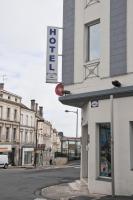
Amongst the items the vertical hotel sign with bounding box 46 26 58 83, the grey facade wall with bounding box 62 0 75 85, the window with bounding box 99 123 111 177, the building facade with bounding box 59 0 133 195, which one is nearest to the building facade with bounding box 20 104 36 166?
the grey facade wall with bounding box 62 0 75 85

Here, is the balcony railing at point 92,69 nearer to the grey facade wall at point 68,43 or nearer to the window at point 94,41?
the window at point 94,41

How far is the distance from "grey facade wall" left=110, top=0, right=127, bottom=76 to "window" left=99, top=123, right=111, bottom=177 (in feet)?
7.39

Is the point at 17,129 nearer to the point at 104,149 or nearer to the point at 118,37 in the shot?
the point at 104,149

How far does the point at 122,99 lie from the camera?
52.2 feet

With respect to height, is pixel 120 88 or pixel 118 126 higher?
pixel 120 88

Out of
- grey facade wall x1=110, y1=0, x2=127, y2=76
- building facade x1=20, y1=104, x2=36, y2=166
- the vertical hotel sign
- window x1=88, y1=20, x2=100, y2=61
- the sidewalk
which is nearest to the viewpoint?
the sidewalk

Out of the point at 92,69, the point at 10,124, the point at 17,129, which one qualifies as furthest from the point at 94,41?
the point at 17,129

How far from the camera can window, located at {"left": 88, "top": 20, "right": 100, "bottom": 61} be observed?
58.3 feet

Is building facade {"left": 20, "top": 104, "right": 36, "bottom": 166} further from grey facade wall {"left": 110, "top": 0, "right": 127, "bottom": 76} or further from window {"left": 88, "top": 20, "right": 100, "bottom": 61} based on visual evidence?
grey facade wall {"left": 110, "top": 0, "right": 127, "bottom": 76}

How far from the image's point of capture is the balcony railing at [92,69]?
1731 centimetres

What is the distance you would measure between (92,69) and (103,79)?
3.03 feet

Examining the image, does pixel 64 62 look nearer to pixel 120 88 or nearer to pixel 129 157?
pixel 120 88

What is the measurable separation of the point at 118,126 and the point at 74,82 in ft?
11.1

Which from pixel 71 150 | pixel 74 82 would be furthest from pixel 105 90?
pixel 71 150
